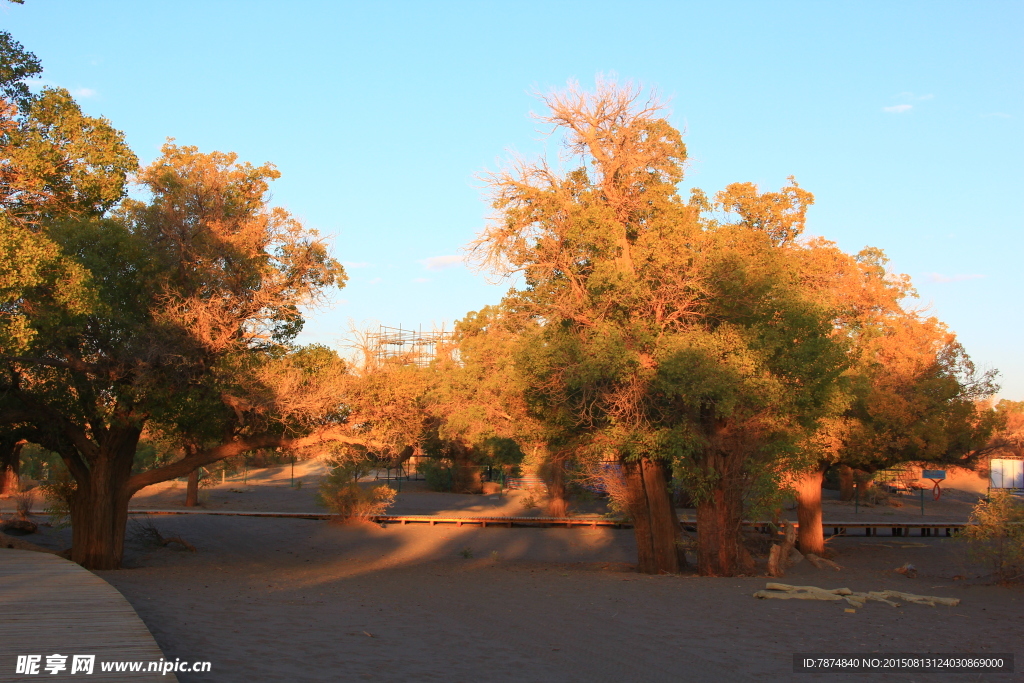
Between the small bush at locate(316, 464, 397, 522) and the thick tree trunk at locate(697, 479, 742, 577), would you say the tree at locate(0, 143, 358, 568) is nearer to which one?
the thick tree trunk at locate(697, 479, 742, 577)

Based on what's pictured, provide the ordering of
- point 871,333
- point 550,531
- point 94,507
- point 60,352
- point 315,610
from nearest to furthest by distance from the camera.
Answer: point 315,610 → point 60,352 → point 94,507 → point 871,333 → point 550,531

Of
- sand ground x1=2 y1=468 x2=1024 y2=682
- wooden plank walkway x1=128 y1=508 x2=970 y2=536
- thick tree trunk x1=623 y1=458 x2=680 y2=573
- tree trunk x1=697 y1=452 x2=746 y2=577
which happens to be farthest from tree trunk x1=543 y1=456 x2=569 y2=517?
tree trunk x1=697 y1=452 x2=746 y2=577

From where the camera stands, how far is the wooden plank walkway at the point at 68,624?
646cm

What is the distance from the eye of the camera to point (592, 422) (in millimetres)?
15859

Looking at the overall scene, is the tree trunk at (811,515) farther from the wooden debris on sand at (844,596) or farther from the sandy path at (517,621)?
the wooden debris on sand at (844,596)

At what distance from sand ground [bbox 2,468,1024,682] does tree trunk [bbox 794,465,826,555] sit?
0.90 meters

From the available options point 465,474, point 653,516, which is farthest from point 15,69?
point 465,474

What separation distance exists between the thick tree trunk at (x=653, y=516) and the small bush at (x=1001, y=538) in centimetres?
574

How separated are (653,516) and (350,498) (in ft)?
46.9

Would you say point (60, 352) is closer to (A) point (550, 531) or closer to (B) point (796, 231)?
(B) point (796, 231)

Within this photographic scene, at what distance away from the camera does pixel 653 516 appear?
1739 cm

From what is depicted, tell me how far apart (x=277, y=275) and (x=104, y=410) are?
14.6ft

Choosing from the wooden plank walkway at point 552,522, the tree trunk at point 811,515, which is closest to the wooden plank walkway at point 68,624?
the tree trunk at point 811,515

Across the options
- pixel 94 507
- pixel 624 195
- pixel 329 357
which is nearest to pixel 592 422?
pixel 624 195
